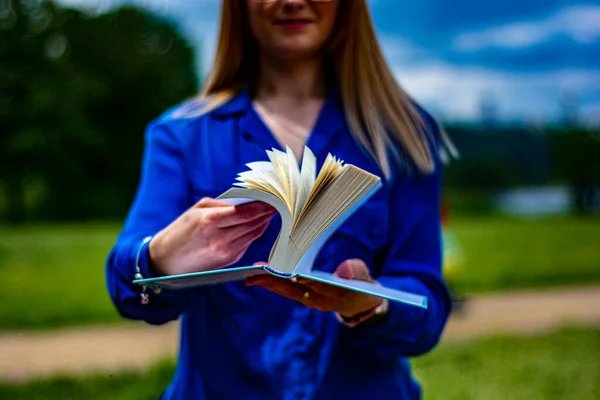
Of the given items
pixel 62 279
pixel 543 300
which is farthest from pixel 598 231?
pixel 62 279

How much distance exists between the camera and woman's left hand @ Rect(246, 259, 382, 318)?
970 mm

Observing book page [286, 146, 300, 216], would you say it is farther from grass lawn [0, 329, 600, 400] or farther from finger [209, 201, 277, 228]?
grass lawn [0, 329, 600, 400]

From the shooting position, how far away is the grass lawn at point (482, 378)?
3338 millimetres

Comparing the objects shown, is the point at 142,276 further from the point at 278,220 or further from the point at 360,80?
the point at 360,80

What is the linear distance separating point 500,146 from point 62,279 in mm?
4495

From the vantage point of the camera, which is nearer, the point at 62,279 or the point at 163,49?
the point at 62,279

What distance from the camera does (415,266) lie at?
1203 mm

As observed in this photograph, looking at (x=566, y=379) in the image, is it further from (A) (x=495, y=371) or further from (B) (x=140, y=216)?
(B) (x=140, y=216)

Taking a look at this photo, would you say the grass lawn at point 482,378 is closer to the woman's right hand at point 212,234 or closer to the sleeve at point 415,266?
the sleeve at point 415,266

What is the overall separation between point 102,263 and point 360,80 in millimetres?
6697

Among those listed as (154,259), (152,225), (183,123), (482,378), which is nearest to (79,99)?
(482,378)

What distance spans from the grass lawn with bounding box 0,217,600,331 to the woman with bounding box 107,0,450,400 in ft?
13.4

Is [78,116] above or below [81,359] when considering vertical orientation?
below

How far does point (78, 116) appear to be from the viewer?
35.3ft
